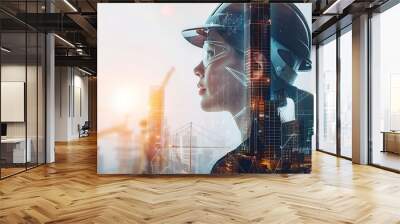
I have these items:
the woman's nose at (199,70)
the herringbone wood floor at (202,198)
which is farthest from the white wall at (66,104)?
the woman's nose at (199,70)

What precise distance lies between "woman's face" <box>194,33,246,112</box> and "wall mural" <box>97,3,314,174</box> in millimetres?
18

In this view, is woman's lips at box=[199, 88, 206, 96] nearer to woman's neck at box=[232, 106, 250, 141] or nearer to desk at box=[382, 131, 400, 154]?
woman's neck at box=[232, 106, 250, 141]

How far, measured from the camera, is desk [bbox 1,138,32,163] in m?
7.12

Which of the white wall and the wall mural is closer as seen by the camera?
the wall mural

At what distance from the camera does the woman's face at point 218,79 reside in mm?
6586

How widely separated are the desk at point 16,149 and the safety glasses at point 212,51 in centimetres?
420

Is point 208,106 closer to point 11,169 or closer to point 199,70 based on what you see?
point 199,70

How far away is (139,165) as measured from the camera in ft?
21.6

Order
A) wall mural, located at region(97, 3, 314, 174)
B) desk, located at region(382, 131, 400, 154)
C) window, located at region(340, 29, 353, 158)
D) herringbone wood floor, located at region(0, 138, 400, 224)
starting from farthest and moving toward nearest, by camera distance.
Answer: window, located at region(340, 29, 353, 158) < desk, located at region(382, 131, 400, 154) < wall mural, located at region(97, 3, 314, 174) < herringbone wood floor, located at region(0, 138, 400, 224)

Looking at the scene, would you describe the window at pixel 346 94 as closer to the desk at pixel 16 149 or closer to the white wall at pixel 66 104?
the desk at pixel 16 149

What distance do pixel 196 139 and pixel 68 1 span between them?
3552 millimetres

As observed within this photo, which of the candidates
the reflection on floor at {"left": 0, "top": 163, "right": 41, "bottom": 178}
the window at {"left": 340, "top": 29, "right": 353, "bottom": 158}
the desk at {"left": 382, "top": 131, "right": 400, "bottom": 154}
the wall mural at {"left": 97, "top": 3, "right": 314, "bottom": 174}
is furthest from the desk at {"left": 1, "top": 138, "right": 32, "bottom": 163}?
the desk at {"left": 382, "top": 131, "right": 400, "bottom": 154}

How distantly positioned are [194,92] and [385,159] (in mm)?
4689

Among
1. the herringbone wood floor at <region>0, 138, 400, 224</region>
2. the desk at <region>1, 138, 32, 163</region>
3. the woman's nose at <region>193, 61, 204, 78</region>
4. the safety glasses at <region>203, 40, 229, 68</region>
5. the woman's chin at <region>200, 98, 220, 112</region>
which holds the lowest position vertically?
the herringbone wood floor at <region>0, 138, 400, 224</region>
